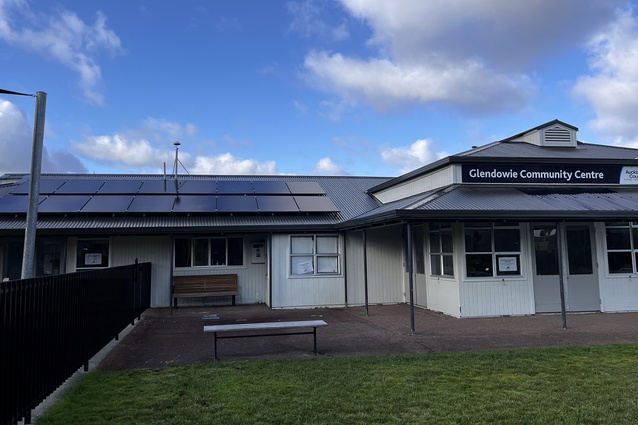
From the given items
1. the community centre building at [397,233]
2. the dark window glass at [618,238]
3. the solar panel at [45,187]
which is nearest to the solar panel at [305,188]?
the community centre building at [397,233]

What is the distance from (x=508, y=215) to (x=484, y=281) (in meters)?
2.12

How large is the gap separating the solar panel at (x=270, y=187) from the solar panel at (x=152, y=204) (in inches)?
127

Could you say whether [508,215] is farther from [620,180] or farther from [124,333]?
[124,333]

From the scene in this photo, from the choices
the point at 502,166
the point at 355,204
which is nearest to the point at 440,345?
the point at 502,166

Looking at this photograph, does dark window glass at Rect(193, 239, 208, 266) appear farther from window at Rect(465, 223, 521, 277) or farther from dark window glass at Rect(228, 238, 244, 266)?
window at Rect(465, 223, 521, 277)

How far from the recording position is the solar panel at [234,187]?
1808 centimetres

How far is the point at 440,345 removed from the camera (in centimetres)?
893

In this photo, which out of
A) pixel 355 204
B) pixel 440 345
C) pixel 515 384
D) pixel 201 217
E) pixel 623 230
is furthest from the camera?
pixel 355 204

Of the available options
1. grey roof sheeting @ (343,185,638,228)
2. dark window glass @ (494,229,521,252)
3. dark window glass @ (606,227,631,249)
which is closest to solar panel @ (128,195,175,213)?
grey roof sheeting @ (343,185,638,228)

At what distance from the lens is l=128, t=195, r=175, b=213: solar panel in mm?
15805

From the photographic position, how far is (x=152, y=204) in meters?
16.4

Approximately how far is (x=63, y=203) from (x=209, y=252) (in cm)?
505

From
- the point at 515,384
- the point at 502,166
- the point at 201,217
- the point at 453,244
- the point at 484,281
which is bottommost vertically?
the point at 515,384

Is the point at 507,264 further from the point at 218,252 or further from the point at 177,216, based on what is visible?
the point at 177,216
